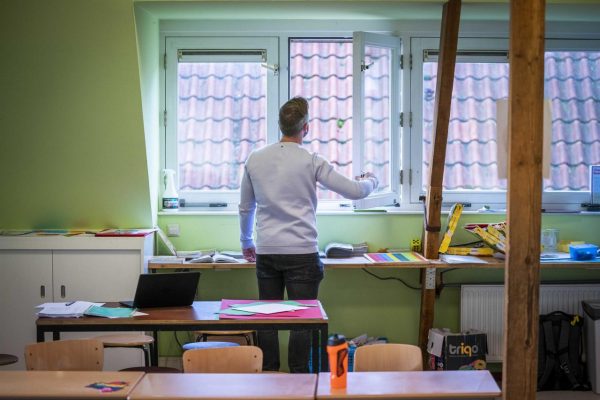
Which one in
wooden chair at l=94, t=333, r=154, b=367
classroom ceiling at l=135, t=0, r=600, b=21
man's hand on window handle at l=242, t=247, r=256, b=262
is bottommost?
wooden chair at l=94, t=333, r=154, b=367

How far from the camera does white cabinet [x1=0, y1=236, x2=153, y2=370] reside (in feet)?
17.5

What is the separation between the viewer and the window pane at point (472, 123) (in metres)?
6.00

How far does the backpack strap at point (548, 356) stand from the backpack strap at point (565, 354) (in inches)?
2.0

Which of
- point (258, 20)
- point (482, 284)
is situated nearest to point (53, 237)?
point (258, 20)

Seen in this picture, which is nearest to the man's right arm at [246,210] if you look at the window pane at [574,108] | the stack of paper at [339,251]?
the stack of paper at [339,251]

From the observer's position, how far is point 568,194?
605cm

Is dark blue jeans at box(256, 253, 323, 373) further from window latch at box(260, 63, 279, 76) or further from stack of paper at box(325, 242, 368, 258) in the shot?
window latch at box(260, 63, 279, 76)

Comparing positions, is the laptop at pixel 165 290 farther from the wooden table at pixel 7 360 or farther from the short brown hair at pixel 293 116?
the short brown hair at pixel 293 116

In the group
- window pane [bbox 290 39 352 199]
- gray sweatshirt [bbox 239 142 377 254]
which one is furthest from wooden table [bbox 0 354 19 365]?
window pane [bbox 290 39 352 199]

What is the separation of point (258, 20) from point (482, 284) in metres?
2.55

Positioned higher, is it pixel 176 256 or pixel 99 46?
pixel 99 46

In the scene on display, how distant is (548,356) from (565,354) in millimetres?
126

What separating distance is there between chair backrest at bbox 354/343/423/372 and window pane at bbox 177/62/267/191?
2.67 m

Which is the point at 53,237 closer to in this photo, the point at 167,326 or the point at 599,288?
the point at 167,326
